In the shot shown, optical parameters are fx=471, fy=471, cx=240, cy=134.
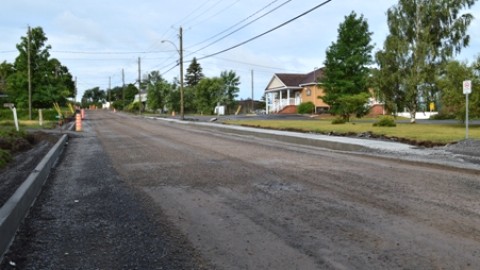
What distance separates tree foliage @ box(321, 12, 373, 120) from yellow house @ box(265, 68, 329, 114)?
15280 millimetres

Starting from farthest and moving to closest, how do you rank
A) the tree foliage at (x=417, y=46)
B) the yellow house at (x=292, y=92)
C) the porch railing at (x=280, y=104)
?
the porch railing at (x=280, y=104), the yellow house at (x=292, y=92), the tree foliage at (x=417, y=46)

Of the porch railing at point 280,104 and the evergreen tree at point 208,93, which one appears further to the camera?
the evergreen tree at point 208,93

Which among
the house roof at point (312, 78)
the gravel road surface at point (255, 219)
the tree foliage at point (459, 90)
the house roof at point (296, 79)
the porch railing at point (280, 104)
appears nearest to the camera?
the gravel road surface at point (255, 219)

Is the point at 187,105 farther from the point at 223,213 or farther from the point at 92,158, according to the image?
the point at 223,213

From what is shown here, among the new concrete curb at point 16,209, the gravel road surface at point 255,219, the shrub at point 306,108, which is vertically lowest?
the gravel road surface at point 255,219

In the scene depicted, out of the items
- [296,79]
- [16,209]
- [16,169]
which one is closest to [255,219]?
[16,209]

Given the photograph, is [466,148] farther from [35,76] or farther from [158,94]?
[158,94]

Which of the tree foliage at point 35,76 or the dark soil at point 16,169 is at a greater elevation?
the tree foliage at point 35,76

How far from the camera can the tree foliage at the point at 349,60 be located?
45.1 meters

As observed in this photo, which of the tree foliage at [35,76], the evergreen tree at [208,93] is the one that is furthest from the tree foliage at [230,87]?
the tree foliage at [35,76]

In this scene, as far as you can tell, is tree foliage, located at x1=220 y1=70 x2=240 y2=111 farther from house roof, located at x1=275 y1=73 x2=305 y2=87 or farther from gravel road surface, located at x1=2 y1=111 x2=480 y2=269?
gravel road surface, located at x1=2 y1=111 x2=480 y2=269

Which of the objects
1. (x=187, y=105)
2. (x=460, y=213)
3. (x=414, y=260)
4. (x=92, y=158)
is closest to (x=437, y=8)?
(x=92, y=158)

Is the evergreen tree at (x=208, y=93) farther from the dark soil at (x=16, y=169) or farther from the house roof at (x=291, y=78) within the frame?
the dark soil at (x=16, y=169)

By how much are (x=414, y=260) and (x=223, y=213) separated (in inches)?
111
